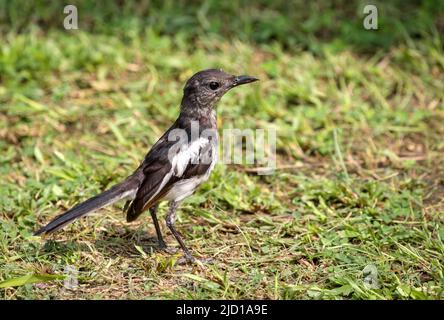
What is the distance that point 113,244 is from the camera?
21.0 feet

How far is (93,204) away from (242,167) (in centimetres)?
231

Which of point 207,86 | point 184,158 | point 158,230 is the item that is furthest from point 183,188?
point 207,86

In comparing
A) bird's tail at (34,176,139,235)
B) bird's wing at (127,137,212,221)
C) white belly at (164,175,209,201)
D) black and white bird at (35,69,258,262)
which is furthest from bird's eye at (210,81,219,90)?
bird's tail at (34,176,139,235)

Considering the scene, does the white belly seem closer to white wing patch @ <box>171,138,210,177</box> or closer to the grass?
white wing patch @ <box>171,138,210,177</box>

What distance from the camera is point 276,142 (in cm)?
817

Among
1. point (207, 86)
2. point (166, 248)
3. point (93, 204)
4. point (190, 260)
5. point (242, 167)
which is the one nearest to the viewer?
point (93, 204)

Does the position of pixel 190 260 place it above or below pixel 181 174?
below

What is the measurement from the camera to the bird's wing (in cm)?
600

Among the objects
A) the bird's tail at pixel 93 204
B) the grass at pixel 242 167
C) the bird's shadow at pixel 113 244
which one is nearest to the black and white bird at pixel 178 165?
the bird's tail at pixel 93 204

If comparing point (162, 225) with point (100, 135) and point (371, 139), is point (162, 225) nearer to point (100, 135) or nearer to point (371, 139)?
point (100, 135)

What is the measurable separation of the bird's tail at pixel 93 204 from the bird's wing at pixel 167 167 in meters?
0.10

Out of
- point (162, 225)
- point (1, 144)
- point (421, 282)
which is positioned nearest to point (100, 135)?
point (1, 144)

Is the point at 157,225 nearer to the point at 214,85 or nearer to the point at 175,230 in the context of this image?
the point at 175,230

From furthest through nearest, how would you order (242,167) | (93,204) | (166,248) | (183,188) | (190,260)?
(242,167), (166,248), (183,188), (190,260), (93,204)
